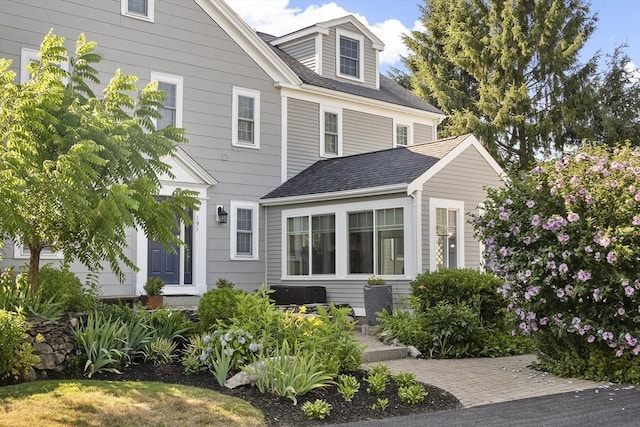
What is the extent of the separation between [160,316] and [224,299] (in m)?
1.04

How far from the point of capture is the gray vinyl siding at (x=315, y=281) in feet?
48.8

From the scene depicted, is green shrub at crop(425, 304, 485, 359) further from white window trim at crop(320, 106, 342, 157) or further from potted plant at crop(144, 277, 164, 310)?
white window trim at crop(320, 106, 342, 157)

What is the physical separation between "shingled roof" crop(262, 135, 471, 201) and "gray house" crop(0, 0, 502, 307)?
50 mm

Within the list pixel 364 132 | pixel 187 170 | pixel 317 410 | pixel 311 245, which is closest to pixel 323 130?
pixel 364 132

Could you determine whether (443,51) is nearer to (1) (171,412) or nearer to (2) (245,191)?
(2) (245,191)

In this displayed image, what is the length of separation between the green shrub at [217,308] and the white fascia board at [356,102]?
9167 mm

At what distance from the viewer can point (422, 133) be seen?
2183cm

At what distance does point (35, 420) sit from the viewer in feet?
21.4

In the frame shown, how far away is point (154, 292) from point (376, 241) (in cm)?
483

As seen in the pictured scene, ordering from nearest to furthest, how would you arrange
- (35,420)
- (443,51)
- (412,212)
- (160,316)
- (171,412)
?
1. (35,420)
2. (171,412)
3. (160,316)
4. (412,212)
5. (443,51)

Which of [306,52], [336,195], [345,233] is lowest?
[345,233]

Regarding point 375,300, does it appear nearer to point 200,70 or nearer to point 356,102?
point 200,70

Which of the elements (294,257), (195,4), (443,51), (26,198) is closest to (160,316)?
(26,198)

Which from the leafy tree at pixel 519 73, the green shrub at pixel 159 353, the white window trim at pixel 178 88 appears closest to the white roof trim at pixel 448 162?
the white window trim at pixel 178 88
